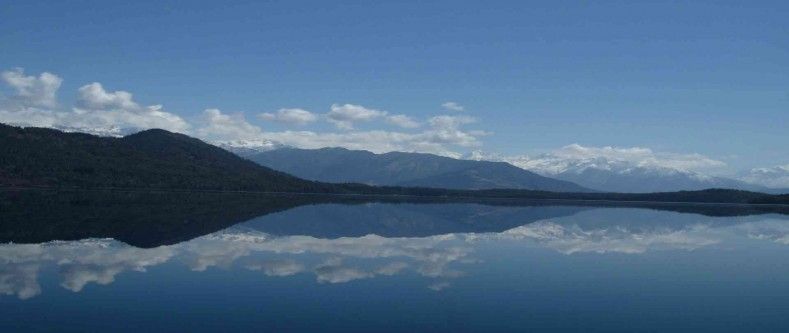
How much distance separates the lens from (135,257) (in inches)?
1368

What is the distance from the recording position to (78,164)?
185 m

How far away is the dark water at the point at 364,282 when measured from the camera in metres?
21.8

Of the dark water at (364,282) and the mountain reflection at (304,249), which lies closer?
the dark water at (364,282)

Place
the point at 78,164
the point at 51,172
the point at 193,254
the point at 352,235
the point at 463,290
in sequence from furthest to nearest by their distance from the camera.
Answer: the point at 78,164, the point at 51,172, the point at 352,235, the point at 193,254, the point at 463,290

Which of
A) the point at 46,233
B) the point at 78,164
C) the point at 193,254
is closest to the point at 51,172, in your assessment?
the point at 78,164

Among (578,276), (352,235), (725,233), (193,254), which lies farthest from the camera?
(725,233)

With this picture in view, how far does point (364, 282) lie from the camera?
97.2 ft

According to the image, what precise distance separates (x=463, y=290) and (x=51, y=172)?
172513 millimetres

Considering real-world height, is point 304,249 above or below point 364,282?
above

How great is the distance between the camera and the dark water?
71.6 ft

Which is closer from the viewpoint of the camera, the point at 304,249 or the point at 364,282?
the point at 364,282

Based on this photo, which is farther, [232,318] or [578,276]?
[578,276]

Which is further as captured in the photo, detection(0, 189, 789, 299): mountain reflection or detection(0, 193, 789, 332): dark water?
detection(0, 189, 789, 299): mountain reflection

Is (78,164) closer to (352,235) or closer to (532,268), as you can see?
(352,235)
